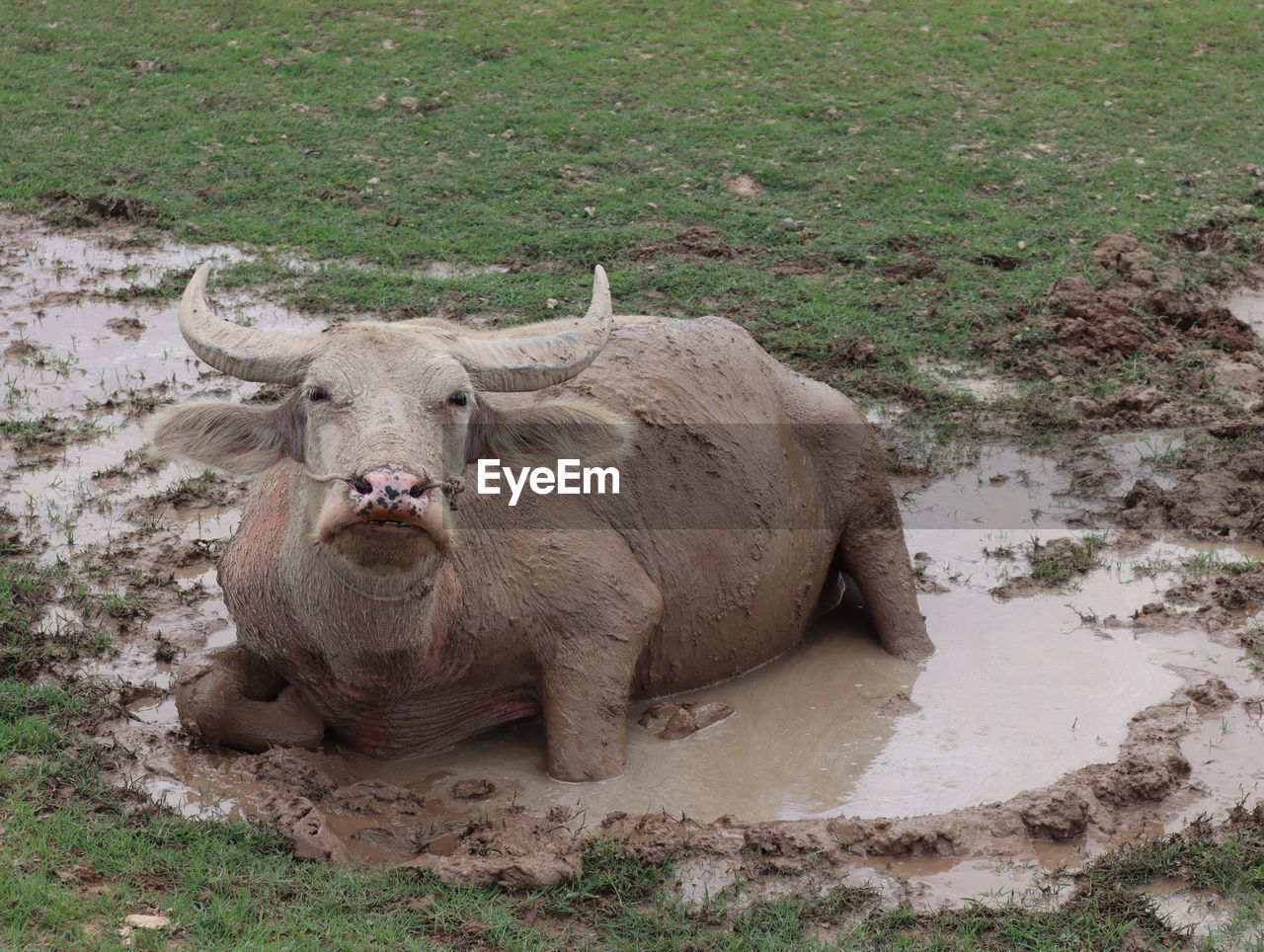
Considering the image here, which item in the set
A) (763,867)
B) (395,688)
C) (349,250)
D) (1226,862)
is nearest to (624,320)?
(395,688)

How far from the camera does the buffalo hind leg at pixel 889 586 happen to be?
6.92 m

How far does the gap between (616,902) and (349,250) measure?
24.0 feet

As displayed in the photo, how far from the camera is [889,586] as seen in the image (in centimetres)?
702

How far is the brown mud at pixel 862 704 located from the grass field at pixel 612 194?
11.5 inches

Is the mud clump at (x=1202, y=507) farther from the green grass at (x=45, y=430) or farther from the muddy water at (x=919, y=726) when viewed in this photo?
the green grass at (x=45, y=430)

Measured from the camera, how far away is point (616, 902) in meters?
4.74

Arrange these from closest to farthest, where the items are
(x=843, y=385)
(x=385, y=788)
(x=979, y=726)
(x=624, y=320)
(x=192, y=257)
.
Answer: (x=385, y=788) → (x=979, y=726) → (x=624, y=320) → (x=843, y=385) → (x=192, y=257)

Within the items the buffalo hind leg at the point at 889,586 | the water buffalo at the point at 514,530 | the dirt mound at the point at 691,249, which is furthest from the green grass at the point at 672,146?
the water buffalo at the point at 514,530

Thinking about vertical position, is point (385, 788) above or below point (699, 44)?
below

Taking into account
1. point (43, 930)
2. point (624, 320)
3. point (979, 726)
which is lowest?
point (979, 726)

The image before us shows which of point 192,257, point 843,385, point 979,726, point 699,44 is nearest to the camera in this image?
point 979,726

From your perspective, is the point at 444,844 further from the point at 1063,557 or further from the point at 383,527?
the point at 1063,557

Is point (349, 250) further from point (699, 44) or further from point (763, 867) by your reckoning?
point (763, 867)

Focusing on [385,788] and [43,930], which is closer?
[43,930]
